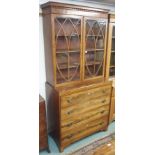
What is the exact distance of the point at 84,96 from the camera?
6.93 ft

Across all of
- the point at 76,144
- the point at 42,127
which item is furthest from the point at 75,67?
the point at 76,144

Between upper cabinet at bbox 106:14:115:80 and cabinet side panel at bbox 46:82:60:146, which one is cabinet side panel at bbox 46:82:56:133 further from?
upper cabinet at bbox 106:14:115:80

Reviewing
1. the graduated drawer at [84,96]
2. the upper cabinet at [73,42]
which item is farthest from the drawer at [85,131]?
the upper cabinet at [73,42]

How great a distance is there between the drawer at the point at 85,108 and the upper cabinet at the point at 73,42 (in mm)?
329

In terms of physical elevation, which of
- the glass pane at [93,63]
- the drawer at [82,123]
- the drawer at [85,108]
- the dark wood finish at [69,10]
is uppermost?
the dark wood finish at [69,10]

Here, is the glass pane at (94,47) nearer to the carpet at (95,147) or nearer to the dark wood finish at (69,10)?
the dark wood finish at (69,10)

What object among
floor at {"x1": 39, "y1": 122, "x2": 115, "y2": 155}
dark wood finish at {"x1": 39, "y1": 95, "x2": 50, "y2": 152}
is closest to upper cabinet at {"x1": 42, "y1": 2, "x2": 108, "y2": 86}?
dark wood finish at {"x1": 39, "y1": 95, "x2": 50, "y2": 152}

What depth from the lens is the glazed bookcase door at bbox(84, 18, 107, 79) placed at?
2.08 metres

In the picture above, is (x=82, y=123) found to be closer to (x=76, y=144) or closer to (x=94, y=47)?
(x=76, y=144)

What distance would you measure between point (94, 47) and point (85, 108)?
2.84ft

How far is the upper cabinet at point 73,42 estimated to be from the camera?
1.82 meters
